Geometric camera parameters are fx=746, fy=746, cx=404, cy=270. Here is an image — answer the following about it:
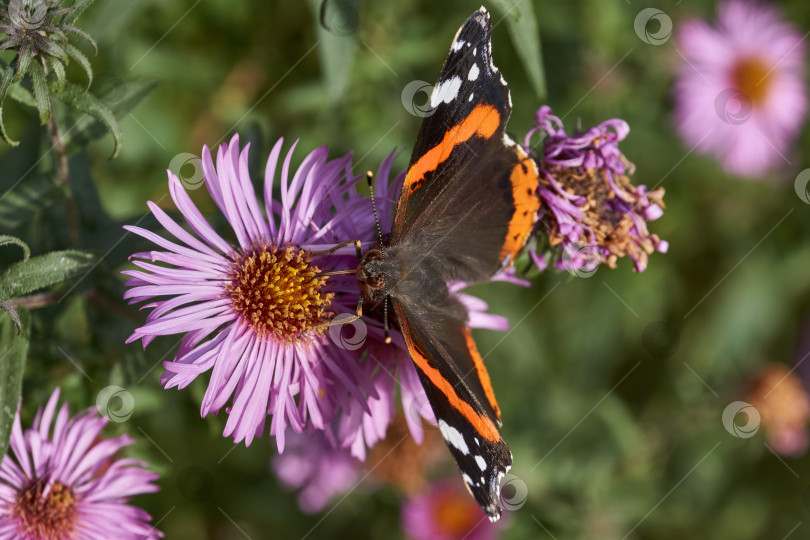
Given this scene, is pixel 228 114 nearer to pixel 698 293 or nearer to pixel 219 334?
pixel 219 334

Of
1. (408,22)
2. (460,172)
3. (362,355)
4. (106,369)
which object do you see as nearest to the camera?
(460,172)

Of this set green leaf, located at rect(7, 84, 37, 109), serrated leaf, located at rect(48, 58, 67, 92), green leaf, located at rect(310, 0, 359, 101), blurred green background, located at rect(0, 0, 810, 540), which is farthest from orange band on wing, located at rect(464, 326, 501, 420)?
blurred green background, located at rect(0, 0, 810, 540)

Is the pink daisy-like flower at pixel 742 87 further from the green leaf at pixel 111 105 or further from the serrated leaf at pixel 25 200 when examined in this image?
the serrated leaf at pixel 25 200

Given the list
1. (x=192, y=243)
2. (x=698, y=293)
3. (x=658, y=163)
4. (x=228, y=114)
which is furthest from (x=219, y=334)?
(x=698, y=293)

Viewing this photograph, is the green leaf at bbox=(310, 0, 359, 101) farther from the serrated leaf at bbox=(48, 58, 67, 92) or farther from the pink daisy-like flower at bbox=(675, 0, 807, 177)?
the pink daisy-like flower at bbox=(675, 0, 807, 177)

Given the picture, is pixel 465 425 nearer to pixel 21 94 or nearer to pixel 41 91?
pixel 41 91
